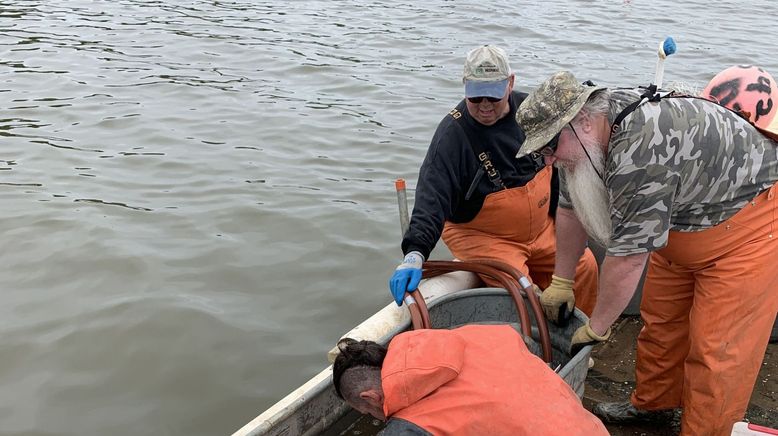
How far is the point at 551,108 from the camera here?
8.64 feet

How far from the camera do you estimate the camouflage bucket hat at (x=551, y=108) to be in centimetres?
261

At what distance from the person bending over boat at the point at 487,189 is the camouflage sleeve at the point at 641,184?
2.82 feet

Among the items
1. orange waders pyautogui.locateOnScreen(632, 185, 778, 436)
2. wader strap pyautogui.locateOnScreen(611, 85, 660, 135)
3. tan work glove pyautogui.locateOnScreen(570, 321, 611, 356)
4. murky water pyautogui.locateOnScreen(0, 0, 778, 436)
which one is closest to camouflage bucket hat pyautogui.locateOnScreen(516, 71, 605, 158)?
wader strap pyautogui.locateOnScreen(611, 85, 660, 135)

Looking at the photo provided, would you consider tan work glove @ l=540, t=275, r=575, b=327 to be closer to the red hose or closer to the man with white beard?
the red hose

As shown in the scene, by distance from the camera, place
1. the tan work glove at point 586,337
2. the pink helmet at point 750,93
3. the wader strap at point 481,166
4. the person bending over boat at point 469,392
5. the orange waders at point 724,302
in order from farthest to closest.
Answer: the wader strap at point 481,166 → the pink helmet at point 750,93 → the tan work glove at point 586,337 → the orange waders at point 724,302 → the person bending over boat at point 469,392

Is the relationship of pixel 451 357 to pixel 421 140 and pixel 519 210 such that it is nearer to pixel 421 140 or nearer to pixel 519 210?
pixel 519 210

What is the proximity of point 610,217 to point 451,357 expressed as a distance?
3.28ft

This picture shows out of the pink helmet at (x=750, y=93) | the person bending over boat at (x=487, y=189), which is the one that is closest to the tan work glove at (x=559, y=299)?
the person bending over boat at (x=487, y=189)

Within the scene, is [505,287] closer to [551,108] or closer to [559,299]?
[559,299]

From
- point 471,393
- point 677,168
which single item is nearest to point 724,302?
point 677,168

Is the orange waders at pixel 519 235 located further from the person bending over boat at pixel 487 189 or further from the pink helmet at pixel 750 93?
the pink helmet at pixel 750 93

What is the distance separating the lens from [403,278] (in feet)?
11.4

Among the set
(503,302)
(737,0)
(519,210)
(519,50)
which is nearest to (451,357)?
(503,302)

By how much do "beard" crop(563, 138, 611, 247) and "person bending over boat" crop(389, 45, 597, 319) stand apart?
635 millimetres
